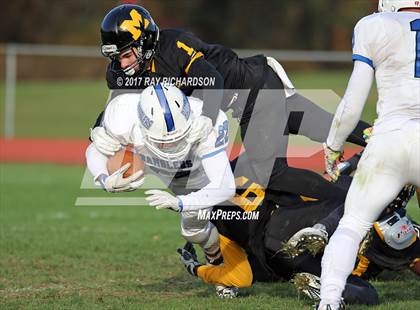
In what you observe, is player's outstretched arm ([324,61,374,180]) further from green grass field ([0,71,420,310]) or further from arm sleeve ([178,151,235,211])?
green grass field ([0,71,420,310])

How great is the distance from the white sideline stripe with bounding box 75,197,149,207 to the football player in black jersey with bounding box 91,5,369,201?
3367 mm

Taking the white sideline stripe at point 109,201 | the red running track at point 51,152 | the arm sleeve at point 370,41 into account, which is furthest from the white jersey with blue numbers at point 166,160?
the red running track at point 51,152

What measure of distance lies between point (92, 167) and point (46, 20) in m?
23.5

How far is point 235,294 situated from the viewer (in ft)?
17.0

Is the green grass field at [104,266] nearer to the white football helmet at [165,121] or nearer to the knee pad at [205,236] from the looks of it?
the knee pad at [205,236]

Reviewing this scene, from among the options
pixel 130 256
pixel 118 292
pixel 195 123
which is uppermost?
pixel 195 123

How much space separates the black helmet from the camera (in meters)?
5.43

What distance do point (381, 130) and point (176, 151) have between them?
3.93ft

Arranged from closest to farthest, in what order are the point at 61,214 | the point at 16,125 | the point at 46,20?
the point at 61,214 → the point at 16,125 → the point at 46,20

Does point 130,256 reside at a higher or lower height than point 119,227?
higher

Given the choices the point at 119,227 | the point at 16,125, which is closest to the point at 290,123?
the point at 119,227

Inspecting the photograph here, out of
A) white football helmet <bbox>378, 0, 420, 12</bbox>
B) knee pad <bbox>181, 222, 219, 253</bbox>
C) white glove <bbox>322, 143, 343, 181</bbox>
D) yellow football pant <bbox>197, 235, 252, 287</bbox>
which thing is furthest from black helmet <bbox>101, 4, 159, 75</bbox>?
white football helmet <bbox>378, 0, 420, 12</bbox>

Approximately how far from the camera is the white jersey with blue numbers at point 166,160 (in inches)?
190

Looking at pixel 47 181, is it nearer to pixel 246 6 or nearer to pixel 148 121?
pixel 148 121
